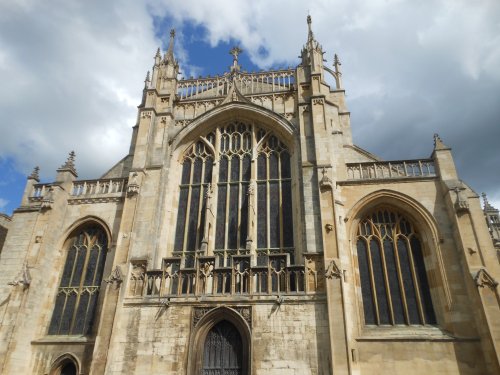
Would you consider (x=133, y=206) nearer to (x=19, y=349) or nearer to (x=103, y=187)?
(x=103, y=187)

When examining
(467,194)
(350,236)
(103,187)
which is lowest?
(350,236)

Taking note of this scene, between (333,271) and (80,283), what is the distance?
29.1 feet

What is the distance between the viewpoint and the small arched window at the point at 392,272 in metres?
11.8

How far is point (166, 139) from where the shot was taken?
1564 cm

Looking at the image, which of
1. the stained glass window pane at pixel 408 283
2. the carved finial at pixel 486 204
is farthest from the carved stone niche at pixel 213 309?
the carved finial at pixel 486 204

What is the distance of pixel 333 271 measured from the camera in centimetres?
1124

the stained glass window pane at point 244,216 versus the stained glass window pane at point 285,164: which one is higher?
the stained glass window pane at point 285,164

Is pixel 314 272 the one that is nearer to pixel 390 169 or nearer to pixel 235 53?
pixel 390 169

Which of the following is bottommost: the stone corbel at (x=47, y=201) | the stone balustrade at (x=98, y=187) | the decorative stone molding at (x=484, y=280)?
the decorative stone molding at (x=484, y=280)

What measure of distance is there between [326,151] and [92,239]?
30.2 feet

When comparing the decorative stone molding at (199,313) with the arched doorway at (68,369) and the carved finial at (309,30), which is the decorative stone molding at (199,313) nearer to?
the arched doorway at (68,369)

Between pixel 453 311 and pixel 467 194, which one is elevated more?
pixel 467 194

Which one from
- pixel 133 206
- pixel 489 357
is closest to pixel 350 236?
pixel 489 357

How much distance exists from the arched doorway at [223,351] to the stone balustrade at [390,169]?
665 centimetres
